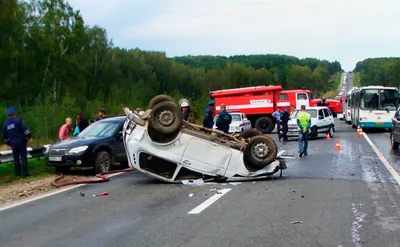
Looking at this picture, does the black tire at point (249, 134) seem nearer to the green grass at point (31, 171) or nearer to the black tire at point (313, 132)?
the green grass at point (31, 171)

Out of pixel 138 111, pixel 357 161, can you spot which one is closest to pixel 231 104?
pixel 357 161

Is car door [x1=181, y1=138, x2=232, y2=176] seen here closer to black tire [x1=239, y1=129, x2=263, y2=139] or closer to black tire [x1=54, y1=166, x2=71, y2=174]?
black tire [x1=239, y1=129, x2=263, y2=139]

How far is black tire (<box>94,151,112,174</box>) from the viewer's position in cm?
1428

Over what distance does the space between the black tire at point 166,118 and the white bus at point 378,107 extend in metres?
23.1

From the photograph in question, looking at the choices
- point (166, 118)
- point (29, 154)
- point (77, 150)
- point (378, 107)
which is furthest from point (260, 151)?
point (378, 107)

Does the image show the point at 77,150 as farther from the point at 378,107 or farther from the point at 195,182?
the point at 378,107

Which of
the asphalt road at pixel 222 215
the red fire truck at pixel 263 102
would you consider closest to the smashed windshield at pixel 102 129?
the asphalt road at pixel 222 215

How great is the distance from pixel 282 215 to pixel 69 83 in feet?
206

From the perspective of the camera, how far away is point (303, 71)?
143375mm

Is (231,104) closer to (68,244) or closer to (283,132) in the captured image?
(283,132)

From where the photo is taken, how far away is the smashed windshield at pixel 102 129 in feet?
49.7

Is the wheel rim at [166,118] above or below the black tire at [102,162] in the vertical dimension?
above

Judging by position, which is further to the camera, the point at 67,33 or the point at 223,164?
the point at 67,33

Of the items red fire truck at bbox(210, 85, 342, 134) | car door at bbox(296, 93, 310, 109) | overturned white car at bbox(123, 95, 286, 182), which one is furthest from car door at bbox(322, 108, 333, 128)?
overturned white car at bbox(123, 95, 286, 182)
